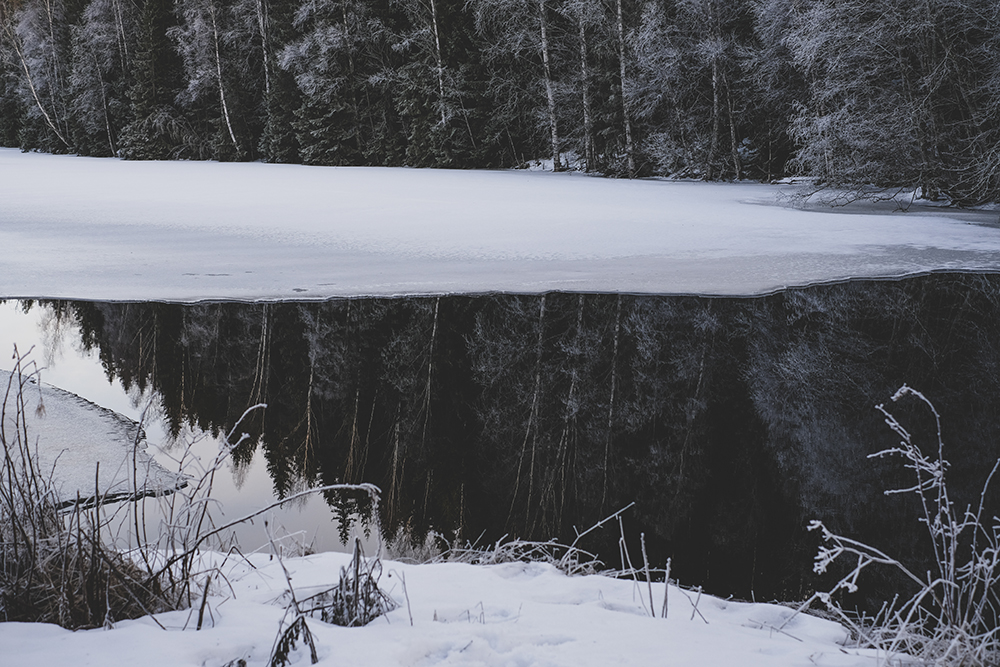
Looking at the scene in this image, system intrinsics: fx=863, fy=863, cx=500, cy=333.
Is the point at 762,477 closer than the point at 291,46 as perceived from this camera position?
Yes

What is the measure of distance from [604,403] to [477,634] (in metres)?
3.71

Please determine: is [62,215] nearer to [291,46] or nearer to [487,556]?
[487,556]

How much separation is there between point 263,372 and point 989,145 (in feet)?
47.8

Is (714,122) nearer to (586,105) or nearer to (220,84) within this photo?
(586,105)

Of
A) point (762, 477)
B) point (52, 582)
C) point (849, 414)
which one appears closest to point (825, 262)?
point (849, 414)

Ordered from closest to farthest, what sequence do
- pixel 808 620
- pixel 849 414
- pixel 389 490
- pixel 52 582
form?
pixel 52 582 < pixel 808 620 < pixel 389 490 < pixel 849 414

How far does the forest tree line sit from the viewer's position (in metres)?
16.6

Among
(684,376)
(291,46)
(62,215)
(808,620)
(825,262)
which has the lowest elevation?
(808,620)

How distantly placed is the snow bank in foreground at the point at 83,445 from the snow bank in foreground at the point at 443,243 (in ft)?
11.5

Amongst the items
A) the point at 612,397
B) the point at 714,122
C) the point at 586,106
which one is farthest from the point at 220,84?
the point at 612,397

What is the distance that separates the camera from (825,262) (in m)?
11.1

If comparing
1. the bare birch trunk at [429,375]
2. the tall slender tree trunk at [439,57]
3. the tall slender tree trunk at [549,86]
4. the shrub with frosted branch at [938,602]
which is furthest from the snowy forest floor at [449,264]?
the tall slender tree trunk at [439,57]

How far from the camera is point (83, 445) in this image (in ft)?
16.9

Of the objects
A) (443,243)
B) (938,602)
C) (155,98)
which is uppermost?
(155,98)
